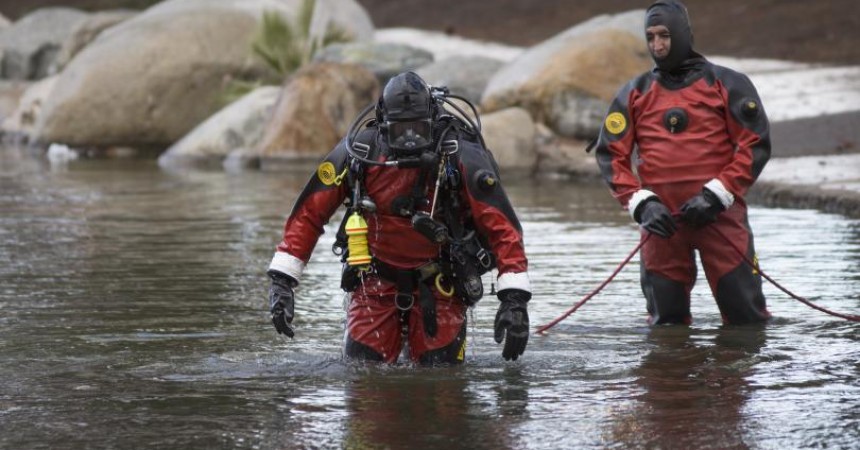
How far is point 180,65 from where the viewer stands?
93.7ft

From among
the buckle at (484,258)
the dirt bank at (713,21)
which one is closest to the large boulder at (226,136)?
the dirt bank at (713,21)

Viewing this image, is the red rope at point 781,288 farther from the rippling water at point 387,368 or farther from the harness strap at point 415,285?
the harness strap at point 415,285

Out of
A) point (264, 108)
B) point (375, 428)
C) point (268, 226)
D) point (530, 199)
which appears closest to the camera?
point (375, 428)

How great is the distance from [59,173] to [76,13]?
68.3ft

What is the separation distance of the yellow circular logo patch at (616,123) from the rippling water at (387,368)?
3.47 ft

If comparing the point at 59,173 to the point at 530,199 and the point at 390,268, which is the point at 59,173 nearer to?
the point at 530,199

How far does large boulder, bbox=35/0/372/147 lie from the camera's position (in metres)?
28.5

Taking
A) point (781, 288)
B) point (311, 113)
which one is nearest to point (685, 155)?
point (781, 288)

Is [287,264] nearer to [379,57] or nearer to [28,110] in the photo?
[379,57]

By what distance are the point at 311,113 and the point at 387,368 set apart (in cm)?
1636

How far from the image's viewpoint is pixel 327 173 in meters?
7.13

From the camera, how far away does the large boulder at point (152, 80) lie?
28531mm

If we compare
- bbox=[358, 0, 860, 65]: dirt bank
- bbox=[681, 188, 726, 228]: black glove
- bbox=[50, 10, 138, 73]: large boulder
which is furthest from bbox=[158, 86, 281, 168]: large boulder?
bbox=[681, 188, 726, 228]: black glove

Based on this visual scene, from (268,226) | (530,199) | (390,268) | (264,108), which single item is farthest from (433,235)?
(264,108)
